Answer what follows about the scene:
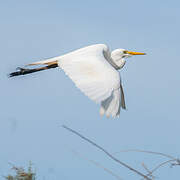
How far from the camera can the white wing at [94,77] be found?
2994mm

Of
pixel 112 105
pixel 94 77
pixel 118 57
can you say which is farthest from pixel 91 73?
pixel 118 57

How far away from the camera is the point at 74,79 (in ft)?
11.0

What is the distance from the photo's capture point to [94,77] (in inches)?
133

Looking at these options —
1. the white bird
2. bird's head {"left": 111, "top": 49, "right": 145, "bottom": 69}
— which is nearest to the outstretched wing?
the white bird

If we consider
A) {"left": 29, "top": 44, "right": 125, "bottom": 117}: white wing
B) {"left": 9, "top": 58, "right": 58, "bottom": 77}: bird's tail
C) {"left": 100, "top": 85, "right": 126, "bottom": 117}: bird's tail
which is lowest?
{"left": 100, "top": 85, "right": 126, "bottom": 117}: bird's tail

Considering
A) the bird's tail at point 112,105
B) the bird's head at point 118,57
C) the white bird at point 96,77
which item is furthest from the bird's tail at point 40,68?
the bird's tail at point 112,105

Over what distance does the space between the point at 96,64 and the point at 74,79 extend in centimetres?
46

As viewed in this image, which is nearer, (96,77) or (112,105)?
(112,105)

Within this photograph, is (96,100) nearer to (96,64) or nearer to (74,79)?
(74,79)

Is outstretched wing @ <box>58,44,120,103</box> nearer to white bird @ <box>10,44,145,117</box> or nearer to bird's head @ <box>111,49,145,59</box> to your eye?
white bird @ <box>10,44,145,117</box>

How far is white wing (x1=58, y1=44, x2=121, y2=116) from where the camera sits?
2.99 m

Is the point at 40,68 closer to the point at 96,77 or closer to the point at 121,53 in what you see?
the point at 121,53

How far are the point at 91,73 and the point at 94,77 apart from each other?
0.44 ft

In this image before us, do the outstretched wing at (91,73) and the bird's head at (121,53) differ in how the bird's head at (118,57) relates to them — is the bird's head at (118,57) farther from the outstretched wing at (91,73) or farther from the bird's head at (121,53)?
the outstretched wing at (91,73)
